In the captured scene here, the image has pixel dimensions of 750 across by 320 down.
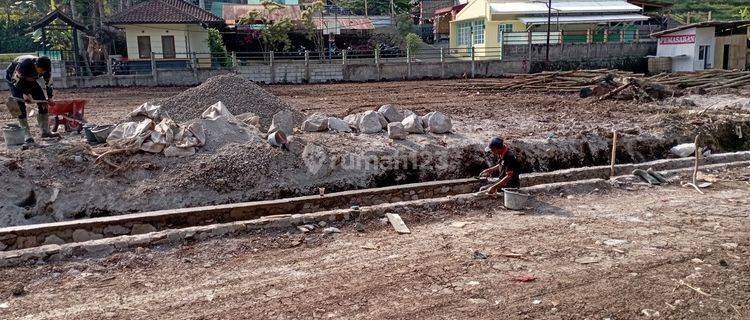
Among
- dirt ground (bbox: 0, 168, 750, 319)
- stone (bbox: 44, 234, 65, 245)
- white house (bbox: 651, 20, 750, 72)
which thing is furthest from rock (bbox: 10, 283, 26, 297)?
white house (bbox: 651, 20, 750, 72)

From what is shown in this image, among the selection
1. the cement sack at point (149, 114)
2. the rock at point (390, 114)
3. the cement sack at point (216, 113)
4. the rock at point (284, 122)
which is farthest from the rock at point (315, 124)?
the cement sack at point (149, 114)

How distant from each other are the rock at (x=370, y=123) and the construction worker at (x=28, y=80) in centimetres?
546

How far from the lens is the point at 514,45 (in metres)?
28.9

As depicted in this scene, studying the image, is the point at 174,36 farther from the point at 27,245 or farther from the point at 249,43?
the point at 27,245

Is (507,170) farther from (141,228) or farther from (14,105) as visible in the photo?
(14,105)

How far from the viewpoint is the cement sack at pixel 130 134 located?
29.8 feet

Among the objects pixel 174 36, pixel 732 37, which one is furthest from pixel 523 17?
pixel 174 36

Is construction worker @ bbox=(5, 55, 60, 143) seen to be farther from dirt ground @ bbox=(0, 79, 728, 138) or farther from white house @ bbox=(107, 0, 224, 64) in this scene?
white house @ bbox=(107, 0, 224, 64)

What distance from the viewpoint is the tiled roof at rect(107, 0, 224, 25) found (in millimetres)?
25016

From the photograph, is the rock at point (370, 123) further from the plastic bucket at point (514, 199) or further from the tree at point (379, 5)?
the tree at point (379, 5)

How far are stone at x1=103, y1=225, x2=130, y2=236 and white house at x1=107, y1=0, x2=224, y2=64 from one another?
19500 mm

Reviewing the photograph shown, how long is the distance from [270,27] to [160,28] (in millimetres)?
5085

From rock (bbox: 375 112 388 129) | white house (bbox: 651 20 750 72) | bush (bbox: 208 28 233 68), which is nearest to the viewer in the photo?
rock (bbox: 375 112 388 129)

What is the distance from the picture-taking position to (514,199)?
23.0ft
